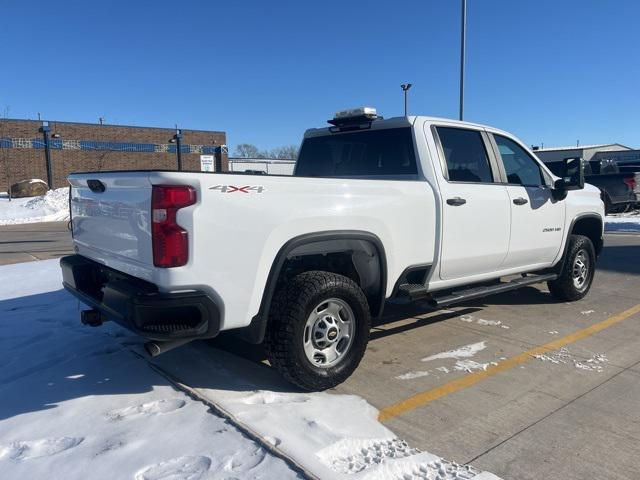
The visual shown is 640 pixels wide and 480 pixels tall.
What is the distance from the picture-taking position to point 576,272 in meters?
6.36

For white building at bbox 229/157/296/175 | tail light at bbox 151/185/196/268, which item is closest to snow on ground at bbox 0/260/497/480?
tail light at bbox 151/185/196/268

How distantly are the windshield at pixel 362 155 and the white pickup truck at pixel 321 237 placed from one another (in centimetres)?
1

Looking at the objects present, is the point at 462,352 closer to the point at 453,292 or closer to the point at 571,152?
the point at 453,292

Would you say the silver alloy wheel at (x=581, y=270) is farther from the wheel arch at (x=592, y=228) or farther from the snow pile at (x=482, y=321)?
the snow pile at (x=482, y=321)

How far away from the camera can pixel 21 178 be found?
35031 millimetres

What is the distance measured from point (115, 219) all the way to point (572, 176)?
471 cm

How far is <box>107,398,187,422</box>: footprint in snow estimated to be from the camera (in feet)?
10.9

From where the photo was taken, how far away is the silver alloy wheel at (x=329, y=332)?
370cm

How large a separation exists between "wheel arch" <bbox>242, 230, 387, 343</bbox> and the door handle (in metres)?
0.87

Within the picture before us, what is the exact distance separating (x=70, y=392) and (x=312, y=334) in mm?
1733

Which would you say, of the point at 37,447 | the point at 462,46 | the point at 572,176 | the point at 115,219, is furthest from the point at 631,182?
the point at 37,447

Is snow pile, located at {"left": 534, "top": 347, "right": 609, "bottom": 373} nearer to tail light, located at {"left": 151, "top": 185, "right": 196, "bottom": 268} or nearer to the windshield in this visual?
the windshield

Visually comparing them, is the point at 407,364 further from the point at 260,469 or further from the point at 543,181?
the point at 543,181

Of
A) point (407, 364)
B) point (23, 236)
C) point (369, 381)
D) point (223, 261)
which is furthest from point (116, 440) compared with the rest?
point (23, 236)
